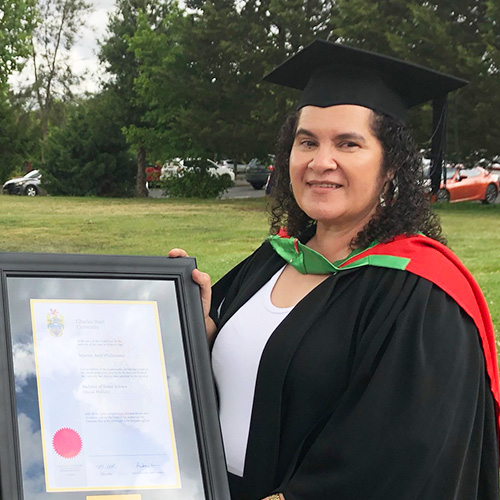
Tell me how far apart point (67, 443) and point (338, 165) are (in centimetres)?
112

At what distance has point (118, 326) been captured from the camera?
2482mm

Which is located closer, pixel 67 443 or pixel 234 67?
pixel 67 443

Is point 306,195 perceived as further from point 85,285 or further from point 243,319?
point 85,285

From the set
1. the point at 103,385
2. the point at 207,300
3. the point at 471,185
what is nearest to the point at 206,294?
the point at 207,300

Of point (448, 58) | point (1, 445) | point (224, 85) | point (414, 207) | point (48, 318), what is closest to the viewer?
point (1, 445)

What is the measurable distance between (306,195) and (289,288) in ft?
1.02

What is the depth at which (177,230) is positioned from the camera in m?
18.0

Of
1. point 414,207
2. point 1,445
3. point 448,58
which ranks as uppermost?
point 448,58

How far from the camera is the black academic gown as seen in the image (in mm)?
2316

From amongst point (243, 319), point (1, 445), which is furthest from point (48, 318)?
point (243, 319)

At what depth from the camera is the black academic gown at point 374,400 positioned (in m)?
2.32

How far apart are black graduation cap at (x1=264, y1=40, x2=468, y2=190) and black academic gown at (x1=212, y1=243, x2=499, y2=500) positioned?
575 millimetres

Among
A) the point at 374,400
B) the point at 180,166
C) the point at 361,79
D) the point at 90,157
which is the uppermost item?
the point at 90,157

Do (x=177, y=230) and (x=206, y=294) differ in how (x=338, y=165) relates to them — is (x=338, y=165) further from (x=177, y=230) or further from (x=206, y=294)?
(x=177, y=230)
